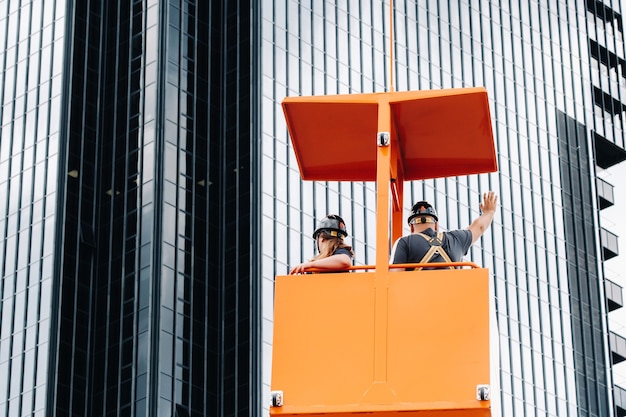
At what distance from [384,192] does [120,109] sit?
207 ft

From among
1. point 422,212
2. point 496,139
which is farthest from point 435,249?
point 496,139

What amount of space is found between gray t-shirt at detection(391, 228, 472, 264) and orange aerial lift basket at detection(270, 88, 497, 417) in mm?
484

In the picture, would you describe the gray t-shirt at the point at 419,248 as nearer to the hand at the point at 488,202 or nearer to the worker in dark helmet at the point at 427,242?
the worker in dark helmet at the point at 427,242

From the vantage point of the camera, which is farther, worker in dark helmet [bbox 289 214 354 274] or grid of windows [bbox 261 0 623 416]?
grid of windows [bbox 261 0 623 416]

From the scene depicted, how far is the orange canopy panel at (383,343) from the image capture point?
14203mm

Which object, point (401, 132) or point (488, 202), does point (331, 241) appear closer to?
point (401, 132)

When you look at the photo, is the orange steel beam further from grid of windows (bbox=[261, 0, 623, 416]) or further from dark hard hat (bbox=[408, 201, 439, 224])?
grid of windows (bbox=[261, 0, 623, 416])

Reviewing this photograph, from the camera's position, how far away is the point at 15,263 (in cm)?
7331

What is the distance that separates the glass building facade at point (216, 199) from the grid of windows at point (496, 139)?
0.13m

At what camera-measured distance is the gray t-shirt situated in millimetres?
15500

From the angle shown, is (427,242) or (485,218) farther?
(485,218)

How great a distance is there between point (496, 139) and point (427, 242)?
7212cm

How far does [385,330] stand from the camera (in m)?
14.6

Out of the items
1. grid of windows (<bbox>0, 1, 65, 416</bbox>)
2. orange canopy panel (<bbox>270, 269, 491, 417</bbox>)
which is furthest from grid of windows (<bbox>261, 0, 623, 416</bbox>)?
orange canopy panel (<bbox>270, 269, 491, 417</bbox>)
